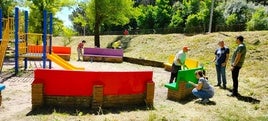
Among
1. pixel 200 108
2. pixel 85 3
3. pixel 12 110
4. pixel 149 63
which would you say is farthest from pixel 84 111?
pixel 85 3

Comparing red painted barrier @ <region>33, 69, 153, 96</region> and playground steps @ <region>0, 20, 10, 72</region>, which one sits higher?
playground steps @ <region>0, 20, 10, 72</region>

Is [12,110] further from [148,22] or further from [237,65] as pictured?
[148,22]

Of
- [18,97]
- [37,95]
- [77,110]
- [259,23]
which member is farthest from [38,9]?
[77,110]

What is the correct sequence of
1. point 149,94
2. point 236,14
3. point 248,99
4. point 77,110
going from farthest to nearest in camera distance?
point 236,14 → point 248,99 → point 149,94 → point 77,110

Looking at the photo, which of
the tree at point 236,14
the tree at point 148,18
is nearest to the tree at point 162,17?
the tree at point 148,18

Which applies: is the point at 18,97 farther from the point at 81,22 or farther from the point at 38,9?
the point at 81,22

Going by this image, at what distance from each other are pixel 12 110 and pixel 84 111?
6.45 feet

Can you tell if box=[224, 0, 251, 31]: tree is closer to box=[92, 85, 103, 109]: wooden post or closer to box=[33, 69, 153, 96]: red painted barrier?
box=[33, 69, 153, 96]: red painted barrier

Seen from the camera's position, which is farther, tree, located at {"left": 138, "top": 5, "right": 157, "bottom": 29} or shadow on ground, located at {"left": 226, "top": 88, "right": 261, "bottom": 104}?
tree, located at {"left": 138, "top": 5, "right": 157, "bottom": 29}

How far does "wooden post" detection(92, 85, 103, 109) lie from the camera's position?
9391mm

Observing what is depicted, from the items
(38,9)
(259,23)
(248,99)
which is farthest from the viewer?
(38,9)

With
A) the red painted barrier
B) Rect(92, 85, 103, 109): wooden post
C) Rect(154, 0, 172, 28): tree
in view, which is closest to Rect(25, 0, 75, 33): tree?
the red painted barrier

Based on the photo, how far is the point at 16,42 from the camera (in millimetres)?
15750

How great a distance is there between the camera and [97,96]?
9.42 m
